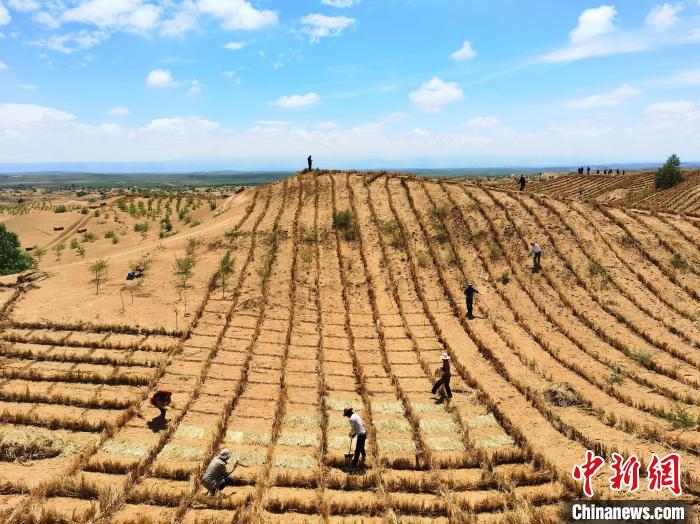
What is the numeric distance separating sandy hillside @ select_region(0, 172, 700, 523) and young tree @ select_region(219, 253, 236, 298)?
406 mm

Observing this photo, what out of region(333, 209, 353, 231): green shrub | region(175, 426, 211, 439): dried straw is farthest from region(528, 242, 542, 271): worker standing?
region(175, 426, 211, 439): dried straw

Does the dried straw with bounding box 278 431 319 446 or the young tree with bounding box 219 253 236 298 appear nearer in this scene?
the dried straw with bounding box 278 431 319 446

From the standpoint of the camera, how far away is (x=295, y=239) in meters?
24.2

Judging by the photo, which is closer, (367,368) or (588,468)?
(588,468)

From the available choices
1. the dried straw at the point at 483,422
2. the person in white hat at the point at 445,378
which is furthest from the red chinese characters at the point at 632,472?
the person in white hat at the point at 445,378

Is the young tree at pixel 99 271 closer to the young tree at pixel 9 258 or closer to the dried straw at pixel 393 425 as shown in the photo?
the young tree at pixel 9 258

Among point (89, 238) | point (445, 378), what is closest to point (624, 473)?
point (445, 378)

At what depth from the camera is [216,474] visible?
361 inches

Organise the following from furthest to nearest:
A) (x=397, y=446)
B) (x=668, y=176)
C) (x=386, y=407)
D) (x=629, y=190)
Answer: (x=629, y=190)
(x=668, y=176)
(x=386, y=407)
(x=397, y=446)

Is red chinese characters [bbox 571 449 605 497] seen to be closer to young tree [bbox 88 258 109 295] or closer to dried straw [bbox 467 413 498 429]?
dried straw [bbox 467 413 498 429]

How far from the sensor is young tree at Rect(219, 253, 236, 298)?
66.1 ft

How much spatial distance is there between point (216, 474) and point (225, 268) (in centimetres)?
1313

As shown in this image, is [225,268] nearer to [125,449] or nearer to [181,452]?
[125,449]

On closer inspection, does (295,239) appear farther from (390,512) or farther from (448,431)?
(390,512)
